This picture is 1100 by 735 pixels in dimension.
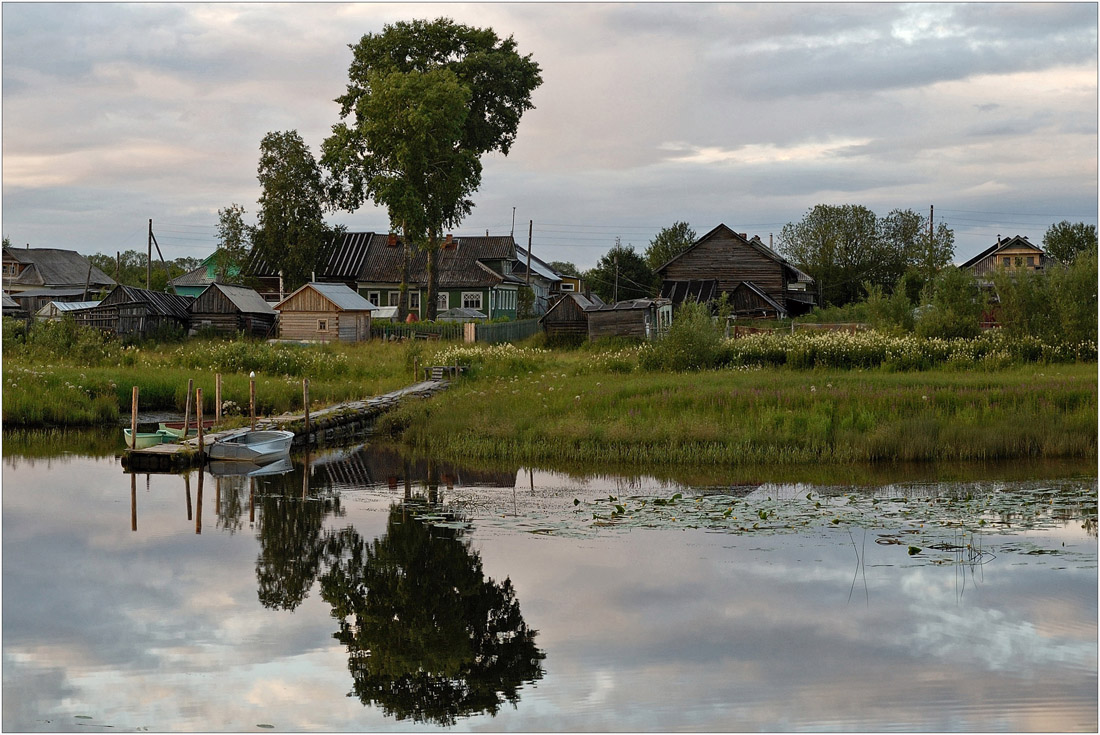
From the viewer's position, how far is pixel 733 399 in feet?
86.4

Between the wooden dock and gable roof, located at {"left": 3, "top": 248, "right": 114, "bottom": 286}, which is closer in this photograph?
the wooden dock

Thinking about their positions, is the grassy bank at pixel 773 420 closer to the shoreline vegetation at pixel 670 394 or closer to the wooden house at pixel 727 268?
the shoreline vegetation at pixel 670 394

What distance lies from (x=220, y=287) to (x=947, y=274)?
110 ft

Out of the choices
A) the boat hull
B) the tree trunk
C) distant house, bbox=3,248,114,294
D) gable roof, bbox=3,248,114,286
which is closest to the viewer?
the boat hull

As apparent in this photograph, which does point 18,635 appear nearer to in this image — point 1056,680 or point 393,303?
point 1056,680

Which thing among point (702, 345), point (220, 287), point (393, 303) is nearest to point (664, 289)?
point (393, 303)

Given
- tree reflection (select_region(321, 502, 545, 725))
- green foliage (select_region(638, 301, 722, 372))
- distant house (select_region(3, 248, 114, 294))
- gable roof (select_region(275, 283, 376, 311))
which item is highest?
distant house (select_region(3, 248, 114, 294))

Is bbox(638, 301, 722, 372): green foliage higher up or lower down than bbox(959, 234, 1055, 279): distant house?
lower down

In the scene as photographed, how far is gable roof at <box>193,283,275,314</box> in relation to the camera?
175 ft

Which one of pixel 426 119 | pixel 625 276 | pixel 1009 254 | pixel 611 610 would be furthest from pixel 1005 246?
pixel 611 610

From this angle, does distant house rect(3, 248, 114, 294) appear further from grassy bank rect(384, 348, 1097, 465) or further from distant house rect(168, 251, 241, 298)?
grassy bank rect(384, 348, 1097, 465)

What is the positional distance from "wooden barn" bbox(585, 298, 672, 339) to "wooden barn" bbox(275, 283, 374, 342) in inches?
461

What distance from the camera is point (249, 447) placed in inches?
984

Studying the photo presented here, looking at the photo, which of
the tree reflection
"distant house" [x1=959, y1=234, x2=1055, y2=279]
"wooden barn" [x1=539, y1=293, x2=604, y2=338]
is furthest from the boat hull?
"distant house" [x1=959, y1=234, x2=1055, y2=279]
